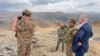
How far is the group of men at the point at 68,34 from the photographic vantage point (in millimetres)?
10438

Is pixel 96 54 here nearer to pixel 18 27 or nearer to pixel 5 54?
pixel 5 54

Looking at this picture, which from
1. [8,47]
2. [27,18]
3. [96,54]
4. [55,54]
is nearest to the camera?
[27,18]

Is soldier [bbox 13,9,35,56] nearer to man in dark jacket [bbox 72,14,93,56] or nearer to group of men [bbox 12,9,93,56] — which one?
group of men [bbox 12,9,93,56]

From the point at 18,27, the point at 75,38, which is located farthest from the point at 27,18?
the point at 75,38

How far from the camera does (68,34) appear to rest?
12.3m

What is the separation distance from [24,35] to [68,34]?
1.65m

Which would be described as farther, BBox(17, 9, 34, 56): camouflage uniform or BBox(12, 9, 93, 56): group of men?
BBox(17, 9, 34, 56): camouflage uniform

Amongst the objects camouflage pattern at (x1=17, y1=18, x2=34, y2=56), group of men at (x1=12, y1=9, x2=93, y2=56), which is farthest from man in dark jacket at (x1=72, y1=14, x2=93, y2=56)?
camouflage pattern at (x1=17, y1=18, x2=34, y2=56)

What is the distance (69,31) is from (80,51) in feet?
6.04

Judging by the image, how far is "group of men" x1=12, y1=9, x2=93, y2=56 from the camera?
10438 millimetres

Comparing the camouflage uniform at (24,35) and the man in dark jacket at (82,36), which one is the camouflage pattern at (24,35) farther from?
the man in dark jacket at (82,36)

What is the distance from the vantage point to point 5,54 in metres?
14.5

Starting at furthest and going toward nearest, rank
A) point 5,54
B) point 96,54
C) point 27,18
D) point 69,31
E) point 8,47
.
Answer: point 96,54
point 8,47
point 5,54
point 69,31
point 27,18

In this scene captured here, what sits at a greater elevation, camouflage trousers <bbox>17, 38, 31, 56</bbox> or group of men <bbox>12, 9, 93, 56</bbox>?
group of men <bbox>12, 9, 93, 56</bbox>
